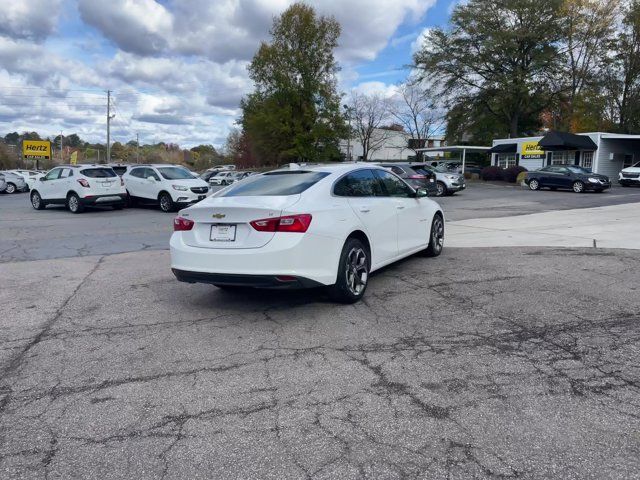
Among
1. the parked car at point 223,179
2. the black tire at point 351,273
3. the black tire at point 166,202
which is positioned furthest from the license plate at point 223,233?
the parked car at point 223,179

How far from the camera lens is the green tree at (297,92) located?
2041 inches

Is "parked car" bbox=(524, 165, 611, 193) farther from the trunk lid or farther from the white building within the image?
the white building

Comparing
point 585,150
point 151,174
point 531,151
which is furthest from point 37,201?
point 531,151

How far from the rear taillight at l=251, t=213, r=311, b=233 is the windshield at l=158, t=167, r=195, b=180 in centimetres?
1404

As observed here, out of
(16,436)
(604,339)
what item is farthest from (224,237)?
(604,339)

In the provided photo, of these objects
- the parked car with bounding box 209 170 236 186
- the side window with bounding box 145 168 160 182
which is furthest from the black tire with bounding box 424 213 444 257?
the parked car with bounding box 209 170 236 186

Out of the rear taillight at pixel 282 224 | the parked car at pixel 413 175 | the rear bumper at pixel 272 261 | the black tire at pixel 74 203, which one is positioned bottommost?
the black tire at pixel 74 203

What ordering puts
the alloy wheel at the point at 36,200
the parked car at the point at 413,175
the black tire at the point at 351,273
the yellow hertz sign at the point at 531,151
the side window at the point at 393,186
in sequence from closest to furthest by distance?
the black tire at the point at 351,273
the side window at the point at 393,186
the alloy wheel at the point at 36,200
the parked car at the point at 413,175
the yellow hertz sign at the point at 531,151

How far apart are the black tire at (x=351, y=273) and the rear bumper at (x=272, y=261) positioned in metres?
0.11

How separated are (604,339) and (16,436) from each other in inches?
181

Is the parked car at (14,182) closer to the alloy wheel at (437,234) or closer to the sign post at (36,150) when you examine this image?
the sign post at (36,150)

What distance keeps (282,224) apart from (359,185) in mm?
1628

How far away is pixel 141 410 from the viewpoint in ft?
11.6

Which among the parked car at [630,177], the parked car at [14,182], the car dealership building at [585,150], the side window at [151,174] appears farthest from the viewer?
the car dealership building at [585,150]
